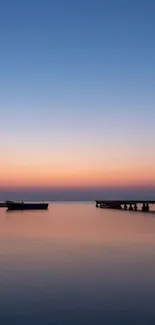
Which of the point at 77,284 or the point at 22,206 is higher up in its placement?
the point at 22,206

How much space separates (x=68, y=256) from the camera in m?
28.2

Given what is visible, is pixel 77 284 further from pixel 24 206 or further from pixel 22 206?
pixel 24 206

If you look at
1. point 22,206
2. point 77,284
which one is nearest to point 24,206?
point 22,206

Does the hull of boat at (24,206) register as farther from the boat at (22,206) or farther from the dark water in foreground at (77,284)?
the dark water in foreground at (77,284)

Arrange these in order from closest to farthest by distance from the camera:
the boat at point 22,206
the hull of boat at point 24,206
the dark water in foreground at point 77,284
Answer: the dark water in foreground at point 77,284, the boat at point 22,206, the hull of boat at point 24,206

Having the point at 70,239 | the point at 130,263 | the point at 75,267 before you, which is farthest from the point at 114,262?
the point at 70,239

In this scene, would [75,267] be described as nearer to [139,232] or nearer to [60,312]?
[60,312]

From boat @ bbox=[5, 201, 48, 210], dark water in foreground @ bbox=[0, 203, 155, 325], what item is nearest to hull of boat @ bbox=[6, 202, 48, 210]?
boat @ bbox=[5, 201, 48, 210]

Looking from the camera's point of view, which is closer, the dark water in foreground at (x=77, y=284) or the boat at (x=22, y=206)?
the dark water in foreground at (x=77, y=284)

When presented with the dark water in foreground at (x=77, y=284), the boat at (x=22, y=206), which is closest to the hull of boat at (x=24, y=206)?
the boat at (x=22, y=206)

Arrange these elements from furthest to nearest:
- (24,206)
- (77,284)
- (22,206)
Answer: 1. (24,206)
2. (22,206)
3. (77,284)

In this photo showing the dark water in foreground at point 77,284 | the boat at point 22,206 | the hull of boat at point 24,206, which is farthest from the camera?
the hull of boat at point 24,206

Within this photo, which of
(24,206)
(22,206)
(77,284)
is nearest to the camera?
(77,284)

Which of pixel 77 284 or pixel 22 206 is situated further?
pixel 22 206
